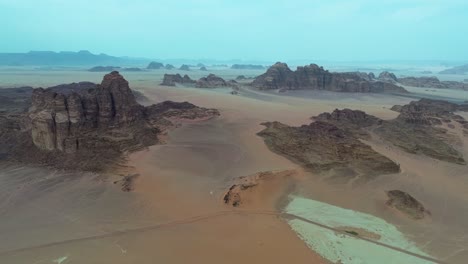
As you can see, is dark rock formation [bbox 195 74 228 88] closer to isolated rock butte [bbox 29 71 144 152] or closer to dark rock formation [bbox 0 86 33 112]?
dark rock formation [bbox 0 86 33 112]

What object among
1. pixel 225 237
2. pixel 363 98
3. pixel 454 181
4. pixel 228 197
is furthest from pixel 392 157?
pixel 363 98

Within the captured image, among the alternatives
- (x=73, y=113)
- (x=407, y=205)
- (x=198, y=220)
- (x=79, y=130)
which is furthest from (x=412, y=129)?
(x=73, y=113)

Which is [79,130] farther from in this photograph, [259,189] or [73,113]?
[259,189]

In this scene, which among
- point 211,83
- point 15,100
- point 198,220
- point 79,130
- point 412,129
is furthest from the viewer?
point 211,83

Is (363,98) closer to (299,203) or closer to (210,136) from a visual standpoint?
(210,136)

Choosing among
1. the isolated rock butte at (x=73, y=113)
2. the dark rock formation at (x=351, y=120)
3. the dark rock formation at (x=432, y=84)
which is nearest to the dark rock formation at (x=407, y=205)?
the dark rock formation at (x=351, y=120)

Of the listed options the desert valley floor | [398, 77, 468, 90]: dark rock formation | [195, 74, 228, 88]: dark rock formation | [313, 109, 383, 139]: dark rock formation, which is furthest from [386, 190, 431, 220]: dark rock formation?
[398, 77, 468, 90]: dark rock formation

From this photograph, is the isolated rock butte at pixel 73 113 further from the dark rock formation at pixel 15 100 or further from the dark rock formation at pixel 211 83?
the dark rock formation at pixel 211 83
